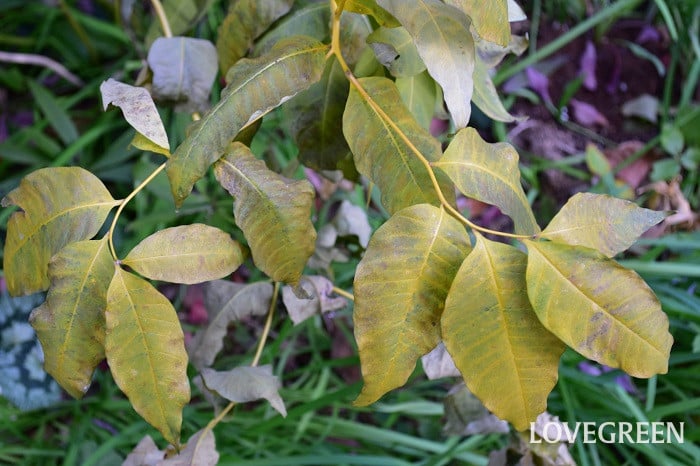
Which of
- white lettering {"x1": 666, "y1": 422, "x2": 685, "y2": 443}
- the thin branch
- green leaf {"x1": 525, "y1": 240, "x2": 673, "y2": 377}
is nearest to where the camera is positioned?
green leaf {"x1": 525, "y1": 240, "x2": 673, "y2": 377}

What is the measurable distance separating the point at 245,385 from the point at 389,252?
0.96 feet

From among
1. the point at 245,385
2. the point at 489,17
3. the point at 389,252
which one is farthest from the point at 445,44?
the point at 245,385

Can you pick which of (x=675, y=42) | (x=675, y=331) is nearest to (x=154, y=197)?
(x=675, y=331)

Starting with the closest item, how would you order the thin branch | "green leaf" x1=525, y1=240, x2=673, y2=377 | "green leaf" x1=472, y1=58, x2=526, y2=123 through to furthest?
"green leaf" x1=525, y1=240, x2=673, y2=377 < "green leaf" x1=472, y1=58, x2=526, y2=123 < the thin branch

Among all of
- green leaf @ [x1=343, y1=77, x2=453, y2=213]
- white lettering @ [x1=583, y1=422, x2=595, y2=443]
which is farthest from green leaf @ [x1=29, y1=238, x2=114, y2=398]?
white lettering @ [x1=583, y1=422, x2=595, y2=443]

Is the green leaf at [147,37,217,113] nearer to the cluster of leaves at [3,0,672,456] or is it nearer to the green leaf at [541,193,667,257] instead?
the cluster of leaves at [3,0,672,456]

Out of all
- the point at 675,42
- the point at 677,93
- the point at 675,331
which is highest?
the point at 675,42

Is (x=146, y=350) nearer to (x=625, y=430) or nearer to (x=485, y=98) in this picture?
(x=485, y=98)

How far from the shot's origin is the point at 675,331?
3.96 ft

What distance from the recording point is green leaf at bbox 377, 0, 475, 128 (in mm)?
491

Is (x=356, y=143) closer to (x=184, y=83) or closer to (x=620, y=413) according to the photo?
(x=184, y=83)

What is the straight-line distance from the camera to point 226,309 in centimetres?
83

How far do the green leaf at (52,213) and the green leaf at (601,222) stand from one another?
37 cm

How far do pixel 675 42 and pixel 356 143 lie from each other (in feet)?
4.42
